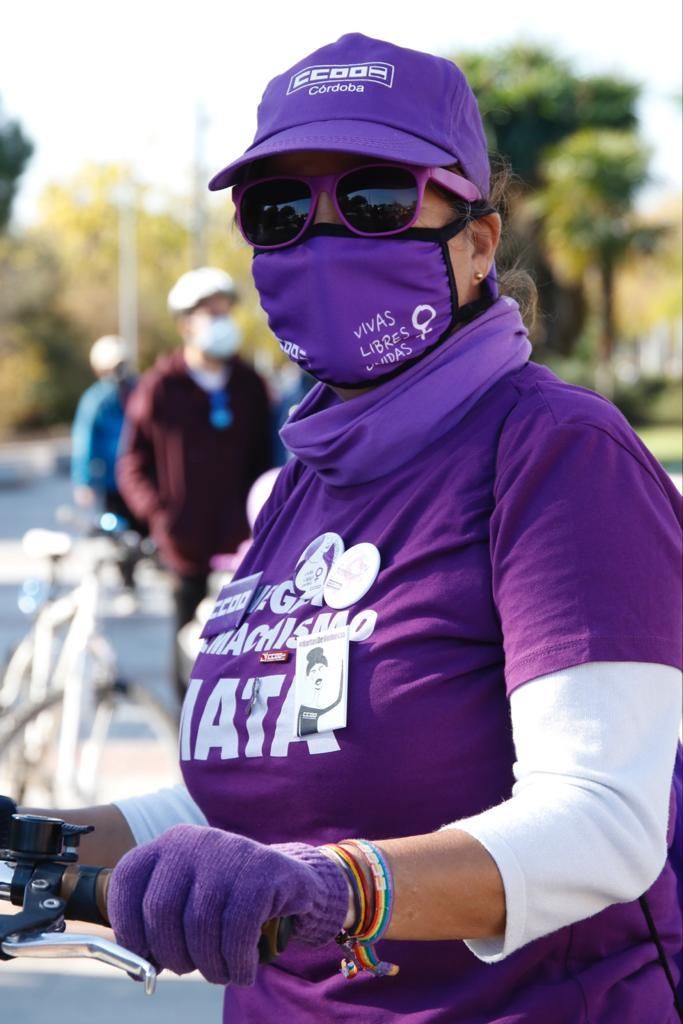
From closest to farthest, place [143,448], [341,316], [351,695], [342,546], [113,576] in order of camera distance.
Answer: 1. [351,695]
2. [342,546]
3. [341,316]
4. [143,448]
5. [113,576]

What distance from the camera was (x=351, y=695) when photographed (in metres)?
1.56

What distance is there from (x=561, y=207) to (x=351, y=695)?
1455 inches

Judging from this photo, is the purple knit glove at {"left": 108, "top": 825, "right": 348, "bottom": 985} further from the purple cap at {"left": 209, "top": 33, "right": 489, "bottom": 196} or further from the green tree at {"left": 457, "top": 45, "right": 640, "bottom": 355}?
the green tree at {"left": 457, "top": 45, "right": 640, "bottom": 355}

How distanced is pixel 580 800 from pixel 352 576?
0.38m

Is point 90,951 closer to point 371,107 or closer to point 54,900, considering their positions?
point 54,900

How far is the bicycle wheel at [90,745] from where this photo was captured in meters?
5.39

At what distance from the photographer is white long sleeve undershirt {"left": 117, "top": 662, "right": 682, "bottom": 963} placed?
1384 mm

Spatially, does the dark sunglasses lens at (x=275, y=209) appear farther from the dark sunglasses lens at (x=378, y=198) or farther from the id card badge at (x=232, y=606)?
the id card badge at (x=232, y=606)

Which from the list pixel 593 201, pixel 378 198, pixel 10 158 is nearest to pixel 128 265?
pixel 10 158

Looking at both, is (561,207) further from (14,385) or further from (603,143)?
(14,385)

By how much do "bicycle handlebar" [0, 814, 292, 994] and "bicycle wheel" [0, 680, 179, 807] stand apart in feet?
13.0

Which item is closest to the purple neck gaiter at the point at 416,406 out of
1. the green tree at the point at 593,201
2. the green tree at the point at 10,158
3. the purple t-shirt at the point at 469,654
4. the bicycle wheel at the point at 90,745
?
the purple t-shirt at the point at 469,654

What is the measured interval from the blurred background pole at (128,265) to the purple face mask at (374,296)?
Result: 4060 cm

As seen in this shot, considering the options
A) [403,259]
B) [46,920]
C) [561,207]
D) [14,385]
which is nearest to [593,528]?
[403,259]
